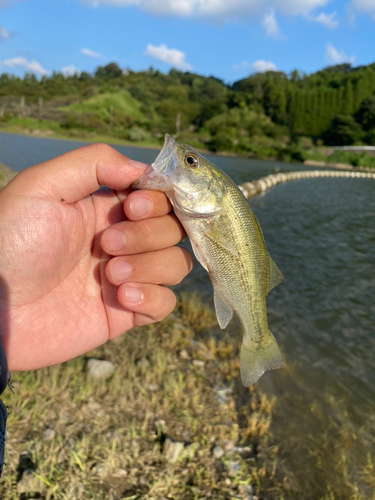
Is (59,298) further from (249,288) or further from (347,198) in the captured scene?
(347,198)

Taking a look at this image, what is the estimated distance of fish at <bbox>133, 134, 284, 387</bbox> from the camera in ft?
7.79

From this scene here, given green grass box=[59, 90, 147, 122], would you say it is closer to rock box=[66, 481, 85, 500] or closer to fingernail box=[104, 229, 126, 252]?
fingernail box=[104, 229, 126, 252]

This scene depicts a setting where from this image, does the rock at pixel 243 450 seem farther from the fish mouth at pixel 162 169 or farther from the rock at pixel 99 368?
the fish mouth at pixel 162 169

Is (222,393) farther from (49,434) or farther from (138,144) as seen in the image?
(138,144)

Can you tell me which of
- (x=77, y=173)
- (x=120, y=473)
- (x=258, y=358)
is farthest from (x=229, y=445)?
(x=77, y=173)

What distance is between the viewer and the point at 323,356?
6535 millimetres

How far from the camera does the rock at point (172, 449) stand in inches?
133

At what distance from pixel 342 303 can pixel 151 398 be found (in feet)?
22.6

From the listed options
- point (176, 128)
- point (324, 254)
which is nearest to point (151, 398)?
point (324, 254)

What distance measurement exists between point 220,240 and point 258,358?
1164 mm

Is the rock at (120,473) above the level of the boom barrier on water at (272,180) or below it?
above

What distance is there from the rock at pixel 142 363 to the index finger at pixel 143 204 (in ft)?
9.88

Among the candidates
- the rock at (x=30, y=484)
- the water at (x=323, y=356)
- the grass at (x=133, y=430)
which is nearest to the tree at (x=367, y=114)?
the water at (x=323, y=356)

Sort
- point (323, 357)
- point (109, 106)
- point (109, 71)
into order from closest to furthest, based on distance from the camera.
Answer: point (323, 357), point (109, 106), point (109, 71)
